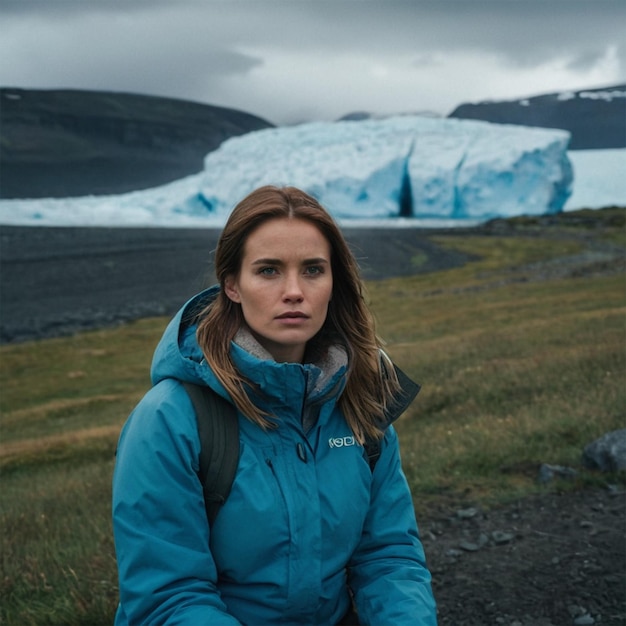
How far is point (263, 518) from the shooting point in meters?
2.47

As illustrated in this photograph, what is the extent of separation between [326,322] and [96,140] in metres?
117

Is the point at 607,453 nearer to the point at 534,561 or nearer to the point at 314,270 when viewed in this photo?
the point at 534,561

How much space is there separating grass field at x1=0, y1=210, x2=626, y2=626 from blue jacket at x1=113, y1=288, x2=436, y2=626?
1.86m

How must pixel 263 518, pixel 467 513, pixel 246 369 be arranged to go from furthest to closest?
pixel 467 513 → pixel 246 369 → pixel 263 518

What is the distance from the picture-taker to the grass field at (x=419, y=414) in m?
4.99

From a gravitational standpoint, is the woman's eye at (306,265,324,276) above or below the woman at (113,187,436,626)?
above

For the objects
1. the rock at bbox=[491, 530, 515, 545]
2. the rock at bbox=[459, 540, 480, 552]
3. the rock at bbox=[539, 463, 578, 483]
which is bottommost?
Answer: the rock at bbox=[459, 540, 480, 552]

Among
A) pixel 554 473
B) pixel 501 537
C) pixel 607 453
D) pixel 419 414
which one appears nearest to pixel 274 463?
pixel 501 537

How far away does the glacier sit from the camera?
57.8 m

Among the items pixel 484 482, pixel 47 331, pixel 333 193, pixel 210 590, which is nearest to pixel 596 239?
pixel 333 193

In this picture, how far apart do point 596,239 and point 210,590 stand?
2099 inches

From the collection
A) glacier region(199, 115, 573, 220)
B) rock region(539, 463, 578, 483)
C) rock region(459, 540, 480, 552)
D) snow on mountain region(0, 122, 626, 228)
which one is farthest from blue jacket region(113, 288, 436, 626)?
glacier region(199, 115, 573, 220)

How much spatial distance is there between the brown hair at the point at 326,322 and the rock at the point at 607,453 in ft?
11.6

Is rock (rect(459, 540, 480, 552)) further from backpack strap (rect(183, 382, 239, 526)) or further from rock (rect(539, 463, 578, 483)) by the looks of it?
backpack strap (rect(183, 382, 239, 526))
